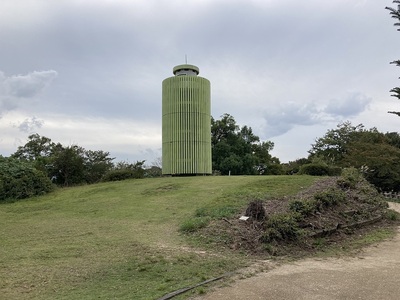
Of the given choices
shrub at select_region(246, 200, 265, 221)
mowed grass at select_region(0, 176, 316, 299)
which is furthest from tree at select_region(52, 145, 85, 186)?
shrub at select_region(246, 200, 265, 221)

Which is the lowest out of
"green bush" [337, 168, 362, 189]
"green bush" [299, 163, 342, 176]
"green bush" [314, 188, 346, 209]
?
"green bush" [314, 188, 346, 209]

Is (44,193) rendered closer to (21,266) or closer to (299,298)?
(21,266)

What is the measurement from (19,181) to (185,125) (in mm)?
9727

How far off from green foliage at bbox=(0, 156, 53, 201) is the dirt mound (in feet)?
32.8

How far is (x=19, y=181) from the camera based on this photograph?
14898 mm

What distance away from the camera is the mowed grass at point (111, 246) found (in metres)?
4.73

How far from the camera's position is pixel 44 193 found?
1554 cm

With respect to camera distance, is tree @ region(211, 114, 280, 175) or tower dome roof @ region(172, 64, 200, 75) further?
tree @ region(211, 114, 280, 175)

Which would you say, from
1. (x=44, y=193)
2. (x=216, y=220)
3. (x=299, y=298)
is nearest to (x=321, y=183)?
(x=216, y=220)

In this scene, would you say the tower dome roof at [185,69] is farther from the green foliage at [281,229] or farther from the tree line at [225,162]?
the green foliage at [281,229]

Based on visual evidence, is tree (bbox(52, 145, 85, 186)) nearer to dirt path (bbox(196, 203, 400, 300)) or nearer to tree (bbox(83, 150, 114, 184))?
tree (bbox(83, 150, 114, 184))

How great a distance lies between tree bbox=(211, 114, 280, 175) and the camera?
101ft

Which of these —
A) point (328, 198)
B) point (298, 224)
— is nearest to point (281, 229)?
point (298, 224)

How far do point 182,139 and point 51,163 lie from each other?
7.65 metres
